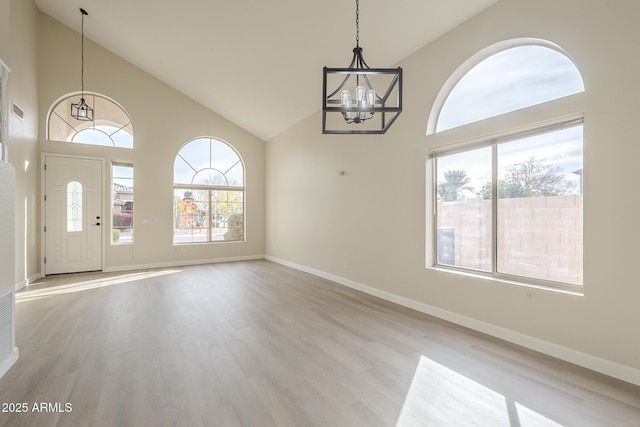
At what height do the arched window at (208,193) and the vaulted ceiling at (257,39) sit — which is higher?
the vaulted ceiling at (257,39)

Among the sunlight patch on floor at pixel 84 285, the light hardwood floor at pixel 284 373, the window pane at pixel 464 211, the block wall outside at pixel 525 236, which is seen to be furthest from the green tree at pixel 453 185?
the sunlight patch on floor at pixel 84 285

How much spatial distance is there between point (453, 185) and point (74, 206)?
731 cm

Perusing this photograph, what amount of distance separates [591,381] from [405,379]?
1.43m

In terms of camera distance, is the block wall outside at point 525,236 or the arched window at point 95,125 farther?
the arched window at point 95,125

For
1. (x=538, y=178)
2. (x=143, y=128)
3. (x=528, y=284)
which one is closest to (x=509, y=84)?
(x=538, y=178)

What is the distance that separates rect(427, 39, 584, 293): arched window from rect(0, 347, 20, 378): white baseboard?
14.3 feet

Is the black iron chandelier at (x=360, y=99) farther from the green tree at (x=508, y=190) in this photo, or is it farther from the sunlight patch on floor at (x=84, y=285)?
the sunlight patch on floor at (x=84, y=285)

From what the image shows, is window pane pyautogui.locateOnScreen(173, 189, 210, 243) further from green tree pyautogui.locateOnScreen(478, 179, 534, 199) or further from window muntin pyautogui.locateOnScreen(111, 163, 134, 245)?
green tree pyautogui.locateOnScreen(478, 179, 534, 199)

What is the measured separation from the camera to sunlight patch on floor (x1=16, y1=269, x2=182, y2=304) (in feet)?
Answer: 15.1

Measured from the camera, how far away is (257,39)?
461 cm

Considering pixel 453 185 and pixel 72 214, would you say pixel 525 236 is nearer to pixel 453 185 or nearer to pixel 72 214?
pixel 453 185

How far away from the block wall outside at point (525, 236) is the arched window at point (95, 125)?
712 cm

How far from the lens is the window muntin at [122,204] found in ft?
21.8

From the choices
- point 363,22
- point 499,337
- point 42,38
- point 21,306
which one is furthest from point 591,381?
point 42,38
